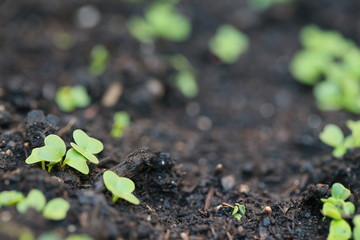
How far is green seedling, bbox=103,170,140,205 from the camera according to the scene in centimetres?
175

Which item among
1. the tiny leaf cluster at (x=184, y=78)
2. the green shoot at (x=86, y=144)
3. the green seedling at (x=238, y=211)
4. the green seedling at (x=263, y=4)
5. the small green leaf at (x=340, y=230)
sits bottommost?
the tiny leaf cluster at (x=184, y=78)

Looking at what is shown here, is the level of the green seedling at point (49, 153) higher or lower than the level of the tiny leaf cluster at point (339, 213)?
higher

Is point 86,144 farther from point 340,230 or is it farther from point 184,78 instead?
point 184,78

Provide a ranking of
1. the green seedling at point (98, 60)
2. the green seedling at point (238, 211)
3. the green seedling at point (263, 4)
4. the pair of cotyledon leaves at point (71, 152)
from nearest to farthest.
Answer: the pair of cotyledon leaves at point (71, 152), the green seedling at point (238, 211), the green seedling at point (98, 60), the green seedling at point (263, 4)

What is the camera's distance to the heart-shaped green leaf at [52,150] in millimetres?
1828

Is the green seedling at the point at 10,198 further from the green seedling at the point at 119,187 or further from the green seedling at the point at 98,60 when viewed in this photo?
the green seedling at the point at 98,60

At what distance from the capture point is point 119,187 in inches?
70.5

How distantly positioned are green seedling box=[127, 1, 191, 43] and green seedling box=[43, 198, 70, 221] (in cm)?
218

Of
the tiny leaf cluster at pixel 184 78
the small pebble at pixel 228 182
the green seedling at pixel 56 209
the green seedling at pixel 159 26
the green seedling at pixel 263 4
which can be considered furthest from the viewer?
the green seedling at pixel 263 4

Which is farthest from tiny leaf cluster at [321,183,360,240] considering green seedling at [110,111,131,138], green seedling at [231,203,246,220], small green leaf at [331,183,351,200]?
green seedling at [110,111,131,138]

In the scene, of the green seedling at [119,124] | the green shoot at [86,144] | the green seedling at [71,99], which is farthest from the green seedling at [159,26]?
the green shoot at [86,144]

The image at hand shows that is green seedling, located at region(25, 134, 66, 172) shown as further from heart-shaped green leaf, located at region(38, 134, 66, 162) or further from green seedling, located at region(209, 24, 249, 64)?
green seedling, located at region(209, 24, 249, 64)

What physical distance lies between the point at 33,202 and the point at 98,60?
1820 mm

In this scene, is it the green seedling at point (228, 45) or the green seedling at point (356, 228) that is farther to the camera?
the green seedling at point (228, 45)
